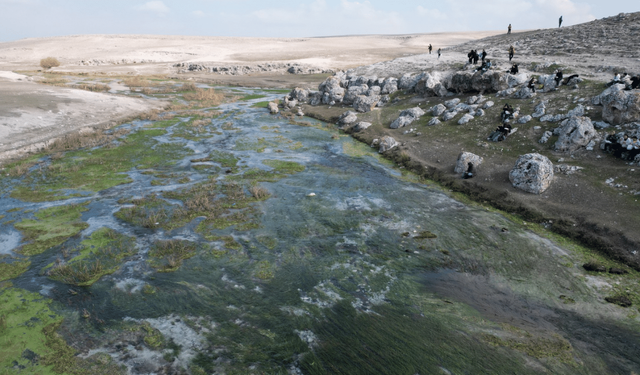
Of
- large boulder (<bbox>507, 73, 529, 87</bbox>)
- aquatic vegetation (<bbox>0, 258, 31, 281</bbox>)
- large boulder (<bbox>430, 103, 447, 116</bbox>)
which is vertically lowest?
aquatic vegetation (<bbox>0, 258, 31, 281</bbox>)

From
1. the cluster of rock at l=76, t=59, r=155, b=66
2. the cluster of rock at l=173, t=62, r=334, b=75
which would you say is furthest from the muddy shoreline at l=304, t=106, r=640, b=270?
the cluster of rock at l=76, t=59, r=155, b=66

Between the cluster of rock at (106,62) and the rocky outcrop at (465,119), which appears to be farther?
the cluster of rock at (106,62)

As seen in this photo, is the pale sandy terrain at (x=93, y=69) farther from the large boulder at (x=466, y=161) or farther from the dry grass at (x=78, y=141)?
the large boulder at (x=466, y=161)

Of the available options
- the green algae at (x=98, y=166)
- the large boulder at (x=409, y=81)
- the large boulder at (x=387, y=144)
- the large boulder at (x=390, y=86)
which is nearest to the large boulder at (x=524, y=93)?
the large boulder at (x=387, y=144)

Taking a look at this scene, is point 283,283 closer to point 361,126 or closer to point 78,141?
point 361,126

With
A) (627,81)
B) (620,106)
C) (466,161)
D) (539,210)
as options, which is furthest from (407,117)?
(539,210)

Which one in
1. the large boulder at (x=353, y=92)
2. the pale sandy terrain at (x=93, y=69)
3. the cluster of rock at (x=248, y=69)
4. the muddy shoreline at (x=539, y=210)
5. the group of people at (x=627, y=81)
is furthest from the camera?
the cluster of rock at (x=248, y=69)

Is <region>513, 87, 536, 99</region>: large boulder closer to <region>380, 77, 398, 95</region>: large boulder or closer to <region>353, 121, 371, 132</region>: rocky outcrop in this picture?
<region>353, 121, 371, 132</region>: rocky outcrop

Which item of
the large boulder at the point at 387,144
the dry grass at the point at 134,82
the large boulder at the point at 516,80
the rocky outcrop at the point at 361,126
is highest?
the dry grass at the point at 134,82
